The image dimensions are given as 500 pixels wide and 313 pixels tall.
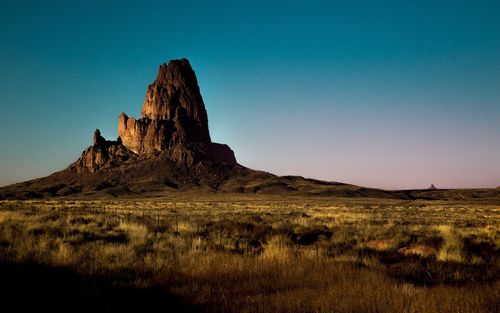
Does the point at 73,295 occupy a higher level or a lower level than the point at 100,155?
lower

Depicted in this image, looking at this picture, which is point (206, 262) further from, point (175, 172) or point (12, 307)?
point (175, 172)

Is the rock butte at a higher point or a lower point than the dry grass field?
higher

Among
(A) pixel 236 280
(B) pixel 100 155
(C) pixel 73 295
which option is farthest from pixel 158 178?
(C) pixel 73 295

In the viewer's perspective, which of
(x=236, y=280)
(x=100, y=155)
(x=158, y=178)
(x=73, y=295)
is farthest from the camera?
(x=100, y=155)

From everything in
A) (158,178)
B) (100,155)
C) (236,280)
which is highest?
(100,155)

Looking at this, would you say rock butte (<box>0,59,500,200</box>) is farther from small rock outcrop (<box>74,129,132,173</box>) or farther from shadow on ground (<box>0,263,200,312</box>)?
shadow on ground (<box>0,263,200,312</box>)

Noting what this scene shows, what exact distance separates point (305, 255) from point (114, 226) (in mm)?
10357

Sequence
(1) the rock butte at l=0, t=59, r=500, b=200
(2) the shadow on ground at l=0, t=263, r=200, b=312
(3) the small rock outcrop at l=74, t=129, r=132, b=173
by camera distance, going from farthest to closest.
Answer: (3) the small rock outcrop at l=74, t=129, r=132, b=173 → (1) the rock butte at l=0, t=59, r=500, b=200 → (2) the shadow on ground at l=0, t=263, r=200, b=312

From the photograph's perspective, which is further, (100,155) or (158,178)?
(100,155)

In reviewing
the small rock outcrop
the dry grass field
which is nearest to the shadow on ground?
the dry grass field

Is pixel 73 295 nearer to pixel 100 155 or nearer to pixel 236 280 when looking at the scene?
pixel 236 280

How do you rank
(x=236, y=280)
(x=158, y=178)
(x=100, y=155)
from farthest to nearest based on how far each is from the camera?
(x=100, y=155), (x=158, y=178), (x=236, y=280)

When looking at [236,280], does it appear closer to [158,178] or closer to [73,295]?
[73,295]

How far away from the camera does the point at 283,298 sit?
5641mm
